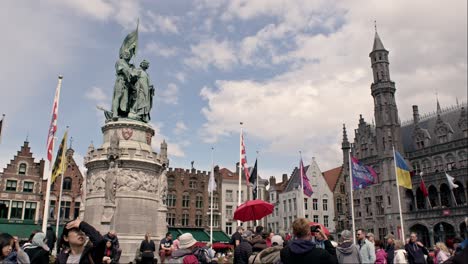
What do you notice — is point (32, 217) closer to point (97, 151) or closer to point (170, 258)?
point (97, 151)

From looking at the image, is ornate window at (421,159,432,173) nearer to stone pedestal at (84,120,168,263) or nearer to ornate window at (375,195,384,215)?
ornate window at (375,195,384,215)

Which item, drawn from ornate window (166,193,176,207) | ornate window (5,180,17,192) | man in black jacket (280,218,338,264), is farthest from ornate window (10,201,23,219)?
man in black jacket (280,218,338,264)

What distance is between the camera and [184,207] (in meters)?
50.8

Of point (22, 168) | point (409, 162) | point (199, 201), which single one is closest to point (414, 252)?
point (22, 168)

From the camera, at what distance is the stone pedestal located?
17922 millimetres

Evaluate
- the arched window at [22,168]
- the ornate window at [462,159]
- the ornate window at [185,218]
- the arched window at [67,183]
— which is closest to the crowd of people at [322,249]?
the ornate window at [462,159]

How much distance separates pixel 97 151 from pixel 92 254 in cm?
1604

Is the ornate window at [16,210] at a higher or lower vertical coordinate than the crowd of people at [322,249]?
higher

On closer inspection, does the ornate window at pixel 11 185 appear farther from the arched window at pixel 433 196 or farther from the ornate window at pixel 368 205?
the arched window at pixel 433 196

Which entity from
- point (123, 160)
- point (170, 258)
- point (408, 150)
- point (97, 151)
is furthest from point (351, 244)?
point (408, 150)

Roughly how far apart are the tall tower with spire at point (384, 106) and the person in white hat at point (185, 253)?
155 ft

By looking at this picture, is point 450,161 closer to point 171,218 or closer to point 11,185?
point 171,218

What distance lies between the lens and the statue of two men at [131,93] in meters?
20.9

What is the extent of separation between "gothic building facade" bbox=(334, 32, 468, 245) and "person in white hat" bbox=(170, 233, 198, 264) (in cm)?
4113
